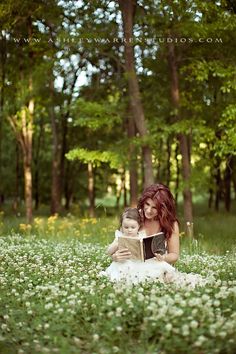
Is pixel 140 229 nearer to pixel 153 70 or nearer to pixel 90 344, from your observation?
pixel 90 344

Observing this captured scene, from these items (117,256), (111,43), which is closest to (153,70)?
(111,43)

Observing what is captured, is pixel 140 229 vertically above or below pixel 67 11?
below

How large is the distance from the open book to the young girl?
0.53ft

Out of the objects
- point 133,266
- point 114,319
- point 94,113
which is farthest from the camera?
point 94,113

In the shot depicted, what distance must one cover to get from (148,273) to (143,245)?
53 centimetres

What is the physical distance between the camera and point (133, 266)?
307 inches

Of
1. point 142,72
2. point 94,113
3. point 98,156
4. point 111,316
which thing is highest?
point 142,72

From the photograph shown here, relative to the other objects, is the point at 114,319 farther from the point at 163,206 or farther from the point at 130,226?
the point at 163,206

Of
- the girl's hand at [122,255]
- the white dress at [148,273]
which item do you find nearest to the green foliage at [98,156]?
the white dress at [148,273]

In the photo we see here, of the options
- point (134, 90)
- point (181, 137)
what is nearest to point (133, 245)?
point (134, 90)

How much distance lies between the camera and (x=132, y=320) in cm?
584

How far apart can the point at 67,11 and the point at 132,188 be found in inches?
231

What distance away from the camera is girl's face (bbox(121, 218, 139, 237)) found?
307 inches

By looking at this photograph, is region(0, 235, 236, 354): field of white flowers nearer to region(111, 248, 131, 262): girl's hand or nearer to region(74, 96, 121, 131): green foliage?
region(111, 248, 131, 262): girl's hand
